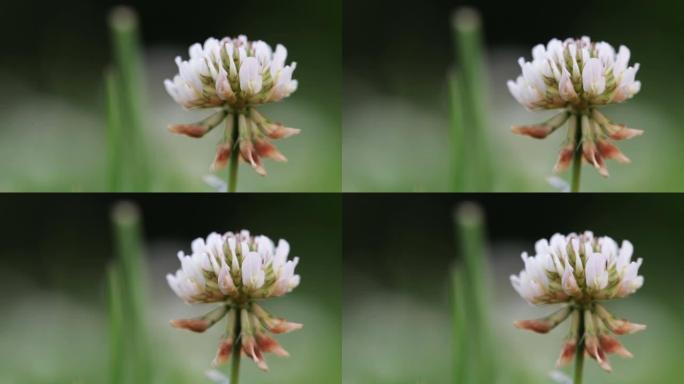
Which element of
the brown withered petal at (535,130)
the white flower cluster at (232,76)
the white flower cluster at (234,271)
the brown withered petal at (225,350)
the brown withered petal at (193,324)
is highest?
the white flower cluster at (232,76)

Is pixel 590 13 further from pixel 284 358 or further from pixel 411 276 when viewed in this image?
pixel 284 358

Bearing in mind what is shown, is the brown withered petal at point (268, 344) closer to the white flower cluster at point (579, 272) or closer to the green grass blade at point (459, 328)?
the green grass blade at point (459, 328)

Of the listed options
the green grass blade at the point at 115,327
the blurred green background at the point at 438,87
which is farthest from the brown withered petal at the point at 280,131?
the green grass blade at the point at 115,327

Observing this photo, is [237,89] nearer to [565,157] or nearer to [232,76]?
[232,76]

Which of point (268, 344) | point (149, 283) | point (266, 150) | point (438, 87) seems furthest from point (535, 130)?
point (149, 283)

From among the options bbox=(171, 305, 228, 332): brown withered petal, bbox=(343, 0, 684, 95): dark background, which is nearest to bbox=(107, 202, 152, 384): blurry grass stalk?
bbox=(171, 305, 228, 332): brown withered petal
